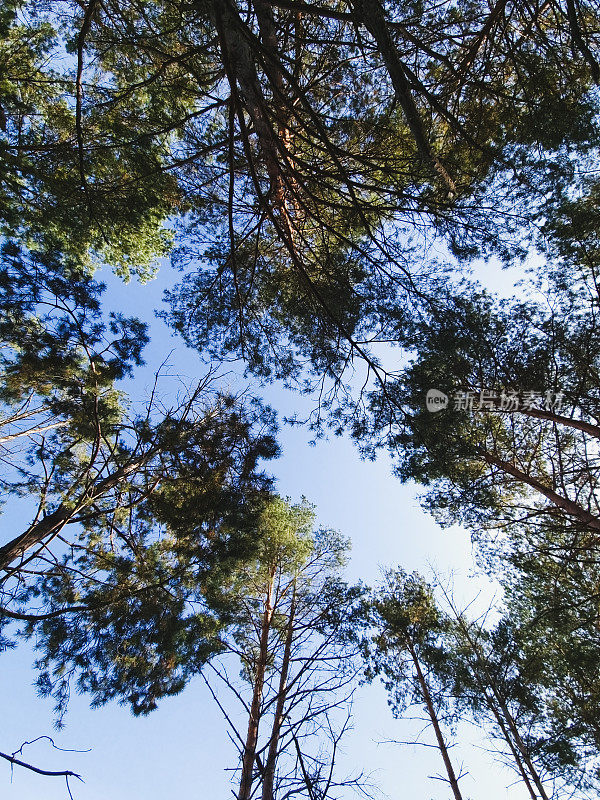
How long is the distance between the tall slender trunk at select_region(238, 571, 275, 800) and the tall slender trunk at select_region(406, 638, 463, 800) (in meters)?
3.52

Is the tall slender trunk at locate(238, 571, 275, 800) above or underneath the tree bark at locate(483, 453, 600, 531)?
underneath

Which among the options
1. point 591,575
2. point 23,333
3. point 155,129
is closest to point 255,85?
point 155,129

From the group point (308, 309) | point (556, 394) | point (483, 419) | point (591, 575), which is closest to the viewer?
point (556, 394)

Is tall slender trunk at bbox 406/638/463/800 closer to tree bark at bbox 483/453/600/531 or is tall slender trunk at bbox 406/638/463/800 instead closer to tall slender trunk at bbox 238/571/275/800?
tall slender trunk at bbox 238/571/275/800

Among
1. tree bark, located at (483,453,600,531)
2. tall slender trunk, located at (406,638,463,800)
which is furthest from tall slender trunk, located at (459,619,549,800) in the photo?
tree bark, located at (483,453,600,531)

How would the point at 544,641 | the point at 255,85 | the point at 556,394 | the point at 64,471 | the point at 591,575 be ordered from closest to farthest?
the point at 255,85 → the point at 64,471 → the point at 556,394 → the point at 591,575 → the point at 544,641

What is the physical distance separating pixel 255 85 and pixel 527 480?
6299 mm

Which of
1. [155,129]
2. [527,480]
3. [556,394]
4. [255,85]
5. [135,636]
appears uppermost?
[155,129]

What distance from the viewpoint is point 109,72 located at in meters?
6.47

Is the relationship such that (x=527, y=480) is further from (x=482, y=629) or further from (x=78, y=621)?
(x=78, y=621)

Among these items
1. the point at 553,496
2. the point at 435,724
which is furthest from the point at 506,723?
the point at 553,496

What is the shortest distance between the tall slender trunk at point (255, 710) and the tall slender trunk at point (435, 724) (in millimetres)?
3523

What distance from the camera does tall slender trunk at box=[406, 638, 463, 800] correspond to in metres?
6.70

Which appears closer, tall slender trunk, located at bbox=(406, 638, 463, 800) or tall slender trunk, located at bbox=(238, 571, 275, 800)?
tall slender trunk, located at bbox=(238, 571, 275, 800)
